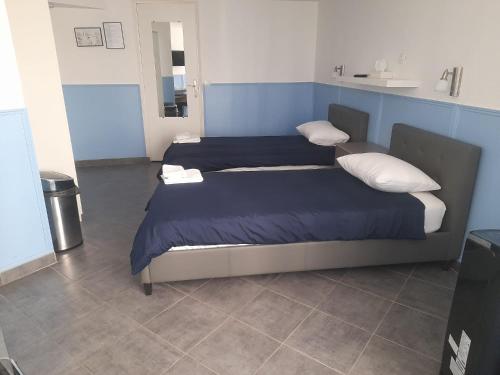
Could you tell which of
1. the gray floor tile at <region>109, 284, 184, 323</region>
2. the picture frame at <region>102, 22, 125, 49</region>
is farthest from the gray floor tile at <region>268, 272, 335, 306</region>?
the picture frame at <region>102, 22, 125, 49</region>

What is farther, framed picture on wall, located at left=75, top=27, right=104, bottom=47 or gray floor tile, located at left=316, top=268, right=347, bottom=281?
framed picture on wall, located at left=75, top=27, right=104, bottom=47

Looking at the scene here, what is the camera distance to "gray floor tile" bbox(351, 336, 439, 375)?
182 cm

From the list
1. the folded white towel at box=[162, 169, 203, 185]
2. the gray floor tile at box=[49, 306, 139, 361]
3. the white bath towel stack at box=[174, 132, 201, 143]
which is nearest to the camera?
the gray floor tile at box=[49, 306, 139, 361]

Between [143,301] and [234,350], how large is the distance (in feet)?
2.44

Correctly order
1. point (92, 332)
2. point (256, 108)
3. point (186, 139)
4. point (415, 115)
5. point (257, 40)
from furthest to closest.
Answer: point (256, 108), point (257, 40), point (186, 139), point (415, 115), point (92, 332)

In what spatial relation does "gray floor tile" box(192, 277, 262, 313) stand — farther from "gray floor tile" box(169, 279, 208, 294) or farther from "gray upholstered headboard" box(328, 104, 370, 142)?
"gray upholstered headboard" box(328, 104, 370, 142)

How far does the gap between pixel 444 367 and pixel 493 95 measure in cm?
173

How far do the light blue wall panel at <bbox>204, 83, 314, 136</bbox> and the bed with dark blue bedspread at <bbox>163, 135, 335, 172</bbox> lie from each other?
3.81 feet

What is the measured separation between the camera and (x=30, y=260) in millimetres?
2645

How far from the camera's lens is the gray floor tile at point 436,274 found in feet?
8.38

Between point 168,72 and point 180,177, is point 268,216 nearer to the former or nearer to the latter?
point 180,177

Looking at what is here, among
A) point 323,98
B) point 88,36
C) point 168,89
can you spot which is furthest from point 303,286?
point 88,36

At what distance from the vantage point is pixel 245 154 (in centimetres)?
386

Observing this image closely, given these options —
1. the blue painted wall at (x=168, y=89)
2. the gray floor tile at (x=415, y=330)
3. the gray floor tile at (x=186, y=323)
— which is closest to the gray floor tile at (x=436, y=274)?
the gray floor tile at (x=415, y=330)
